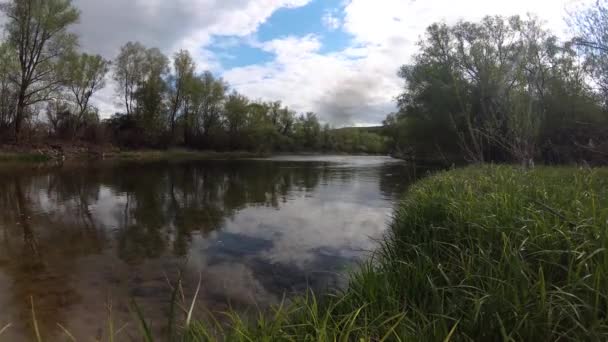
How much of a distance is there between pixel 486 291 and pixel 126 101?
186 ft

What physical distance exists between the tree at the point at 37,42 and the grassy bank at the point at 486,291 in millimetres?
35804

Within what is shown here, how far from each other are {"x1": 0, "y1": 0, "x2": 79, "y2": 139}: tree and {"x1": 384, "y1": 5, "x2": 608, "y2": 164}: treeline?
31.9 meters

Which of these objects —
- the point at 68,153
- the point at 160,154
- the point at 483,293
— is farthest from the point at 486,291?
the point at 160,154

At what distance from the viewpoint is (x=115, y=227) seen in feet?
24.7

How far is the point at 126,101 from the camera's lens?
49.4 meters

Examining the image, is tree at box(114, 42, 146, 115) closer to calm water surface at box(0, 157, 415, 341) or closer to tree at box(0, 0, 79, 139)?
tree at box(0, 0, 79, 139)

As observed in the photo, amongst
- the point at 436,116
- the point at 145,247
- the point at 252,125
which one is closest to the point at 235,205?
the point at 145,247

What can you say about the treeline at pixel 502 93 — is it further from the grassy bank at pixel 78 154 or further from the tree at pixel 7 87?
the tree at pixel 7 87

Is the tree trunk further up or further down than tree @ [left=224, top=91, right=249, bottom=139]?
further down

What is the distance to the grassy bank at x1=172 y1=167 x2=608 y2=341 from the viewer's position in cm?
198

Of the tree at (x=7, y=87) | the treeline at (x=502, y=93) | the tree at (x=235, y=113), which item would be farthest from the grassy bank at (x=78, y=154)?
the treeline at (x=502, y=93)

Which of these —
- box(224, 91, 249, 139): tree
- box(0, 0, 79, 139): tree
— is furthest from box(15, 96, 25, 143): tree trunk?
box(224, 91, 249, 139): tree

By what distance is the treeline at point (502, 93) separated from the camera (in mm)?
8453

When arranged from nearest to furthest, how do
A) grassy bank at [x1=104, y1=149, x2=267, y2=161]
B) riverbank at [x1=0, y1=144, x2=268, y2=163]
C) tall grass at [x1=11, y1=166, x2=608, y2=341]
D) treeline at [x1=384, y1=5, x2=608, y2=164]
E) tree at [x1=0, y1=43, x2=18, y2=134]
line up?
1. tall grass at [x1=11, y1=166, x2=608, y2=341]
2. treeline at [x1=384, y1=5, x2=608, y2=164]
3. riverbank at [x1=0, y1=144, x2=268, y2=163]
4. tree at [x1=0, y1=43, x2=18, y2=134]
5. grassy bank at [x1=104, y1=149, x2=267, y2=161]
